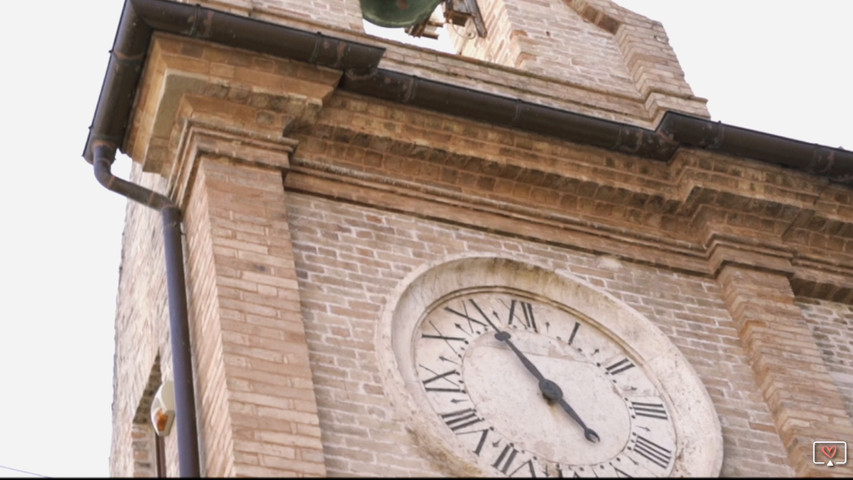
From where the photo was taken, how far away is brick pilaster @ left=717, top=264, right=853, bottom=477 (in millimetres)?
11875

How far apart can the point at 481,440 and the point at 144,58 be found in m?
3.29

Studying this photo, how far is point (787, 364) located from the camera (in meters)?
12.4

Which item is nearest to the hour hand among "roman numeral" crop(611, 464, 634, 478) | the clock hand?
the clock hand

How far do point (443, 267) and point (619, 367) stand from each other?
126 centimetres

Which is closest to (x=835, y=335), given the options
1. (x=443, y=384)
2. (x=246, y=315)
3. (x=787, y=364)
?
(x=787, y=364)

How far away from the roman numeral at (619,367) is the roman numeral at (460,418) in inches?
44.8

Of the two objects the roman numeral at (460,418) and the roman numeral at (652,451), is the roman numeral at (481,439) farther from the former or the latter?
the roman numeral at (652,451)

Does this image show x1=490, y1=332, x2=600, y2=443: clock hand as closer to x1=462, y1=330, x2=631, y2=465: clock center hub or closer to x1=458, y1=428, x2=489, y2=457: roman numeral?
x1=462, y1=330, x2=631, y2=465: clock center hub

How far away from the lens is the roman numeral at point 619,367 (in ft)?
39.8

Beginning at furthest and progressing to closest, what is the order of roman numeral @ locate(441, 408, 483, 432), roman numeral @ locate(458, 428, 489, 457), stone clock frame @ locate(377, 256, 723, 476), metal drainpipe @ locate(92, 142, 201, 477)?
roman numeral @ locate(441, 408, 483, 432)
roman numeral @ locate(458, 428, 489, 457)
stone clock frame @ locate(377, 256, 723, 476)
metal drainpipe @ locate(92, 142, 201, 477)

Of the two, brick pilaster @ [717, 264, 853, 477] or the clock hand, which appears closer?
the clock hand

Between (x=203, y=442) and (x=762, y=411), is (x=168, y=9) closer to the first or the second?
(x=203, y=442)

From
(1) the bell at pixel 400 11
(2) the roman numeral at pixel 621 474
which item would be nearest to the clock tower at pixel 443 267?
(2) the roman numeral at pixel 621 474

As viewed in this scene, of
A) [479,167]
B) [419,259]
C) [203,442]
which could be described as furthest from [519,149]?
[203,442]
